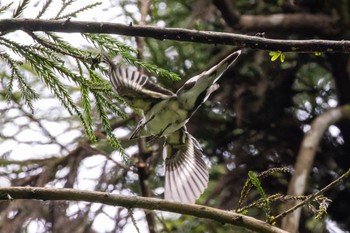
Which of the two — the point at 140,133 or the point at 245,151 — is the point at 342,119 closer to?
the point at 245,151

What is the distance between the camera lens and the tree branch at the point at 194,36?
773mm

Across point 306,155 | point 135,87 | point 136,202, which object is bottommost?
point 136,202

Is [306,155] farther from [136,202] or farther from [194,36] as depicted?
[194,36]

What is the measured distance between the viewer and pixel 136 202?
971mm

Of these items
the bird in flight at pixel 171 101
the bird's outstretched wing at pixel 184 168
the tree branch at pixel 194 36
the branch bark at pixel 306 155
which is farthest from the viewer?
the branch bark at pixel 306 155

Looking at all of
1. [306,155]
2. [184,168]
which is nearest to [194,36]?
[184,168]

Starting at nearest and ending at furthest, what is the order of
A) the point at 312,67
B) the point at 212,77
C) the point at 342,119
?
the point at 212,77, the point at 342,119, the point at 312,67

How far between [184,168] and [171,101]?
312 millimetres

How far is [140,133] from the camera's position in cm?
103

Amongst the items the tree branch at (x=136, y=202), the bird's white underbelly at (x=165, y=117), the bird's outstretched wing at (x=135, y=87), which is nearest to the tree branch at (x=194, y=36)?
the bird's outstretched wing at (x=135, y=87)

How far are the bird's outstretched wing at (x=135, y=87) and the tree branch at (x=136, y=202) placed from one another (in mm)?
160

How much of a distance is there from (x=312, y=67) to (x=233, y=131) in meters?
0.48

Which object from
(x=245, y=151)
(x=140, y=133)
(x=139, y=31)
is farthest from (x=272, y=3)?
(x=139, y=31)

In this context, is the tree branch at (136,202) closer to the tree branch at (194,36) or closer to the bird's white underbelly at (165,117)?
the bird's white underbelly at (165,117)
